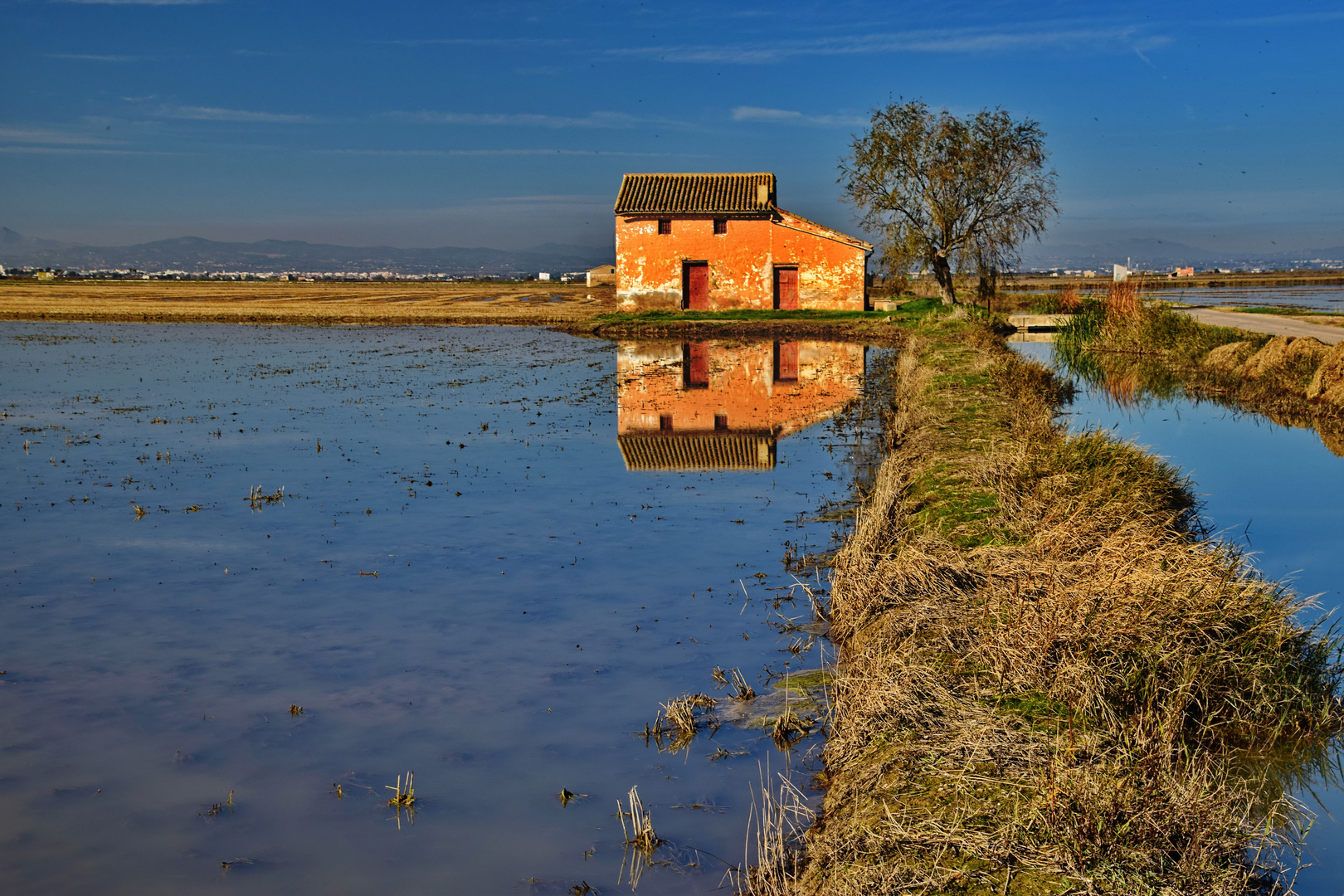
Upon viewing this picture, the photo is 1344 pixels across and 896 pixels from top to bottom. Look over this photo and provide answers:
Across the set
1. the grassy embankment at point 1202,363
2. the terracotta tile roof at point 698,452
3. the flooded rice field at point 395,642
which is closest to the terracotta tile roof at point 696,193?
the grassy embankment at point 1202,363

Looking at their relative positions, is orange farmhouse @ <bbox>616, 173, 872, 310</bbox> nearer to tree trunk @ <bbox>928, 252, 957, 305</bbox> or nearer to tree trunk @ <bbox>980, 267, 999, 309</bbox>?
tree trunk @ <bbox>928, 252, 957, 305</bbox>

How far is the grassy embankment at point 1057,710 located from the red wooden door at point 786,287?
3887cm

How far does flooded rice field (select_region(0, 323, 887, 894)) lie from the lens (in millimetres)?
5758

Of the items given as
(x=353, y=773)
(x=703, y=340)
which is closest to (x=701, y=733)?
(x=353, y=773)

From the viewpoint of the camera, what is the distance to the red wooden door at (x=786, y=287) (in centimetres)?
4828

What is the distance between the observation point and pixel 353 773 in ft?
21.3

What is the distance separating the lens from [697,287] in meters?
49.2

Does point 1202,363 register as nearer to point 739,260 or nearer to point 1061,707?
point 1061,707

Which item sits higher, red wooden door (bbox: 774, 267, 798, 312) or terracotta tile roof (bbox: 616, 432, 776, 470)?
red wooden door (bbox: 774, 267, 798, 312)

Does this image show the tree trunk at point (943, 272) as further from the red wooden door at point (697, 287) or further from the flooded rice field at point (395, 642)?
the flooded rice field at point (395, 642)

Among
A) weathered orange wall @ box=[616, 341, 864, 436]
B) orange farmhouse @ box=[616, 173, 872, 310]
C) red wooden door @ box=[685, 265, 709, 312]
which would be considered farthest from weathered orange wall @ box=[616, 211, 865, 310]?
weathered orange wall @ box=[616, 341, 864, 436]

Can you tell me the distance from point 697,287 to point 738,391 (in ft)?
83.4

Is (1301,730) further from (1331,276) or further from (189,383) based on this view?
(1331,276)

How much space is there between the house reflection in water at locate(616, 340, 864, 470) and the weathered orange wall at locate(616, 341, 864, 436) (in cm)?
2
